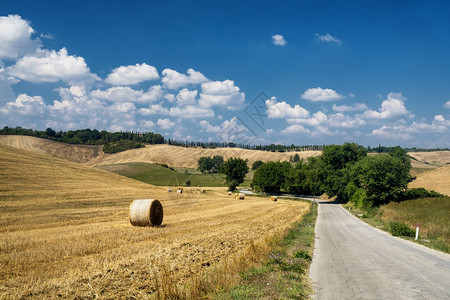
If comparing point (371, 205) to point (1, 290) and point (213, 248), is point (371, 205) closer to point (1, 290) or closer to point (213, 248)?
point (213, 248)

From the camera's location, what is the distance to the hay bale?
21.0 metres

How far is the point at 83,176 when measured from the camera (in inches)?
1524

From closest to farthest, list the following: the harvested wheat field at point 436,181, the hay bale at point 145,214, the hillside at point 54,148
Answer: the hay bale at point 145,214, the harvested wheat field at point 436,181, the hillside at point 54,148

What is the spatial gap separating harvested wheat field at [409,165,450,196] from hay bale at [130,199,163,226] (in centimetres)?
6152

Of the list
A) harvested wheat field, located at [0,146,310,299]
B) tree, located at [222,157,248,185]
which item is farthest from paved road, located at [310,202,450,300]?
tree, located at [222,157,248,185]

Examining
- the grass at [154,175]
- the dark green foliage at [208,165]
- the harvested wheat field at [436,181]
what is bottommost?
the grass at [154,175]

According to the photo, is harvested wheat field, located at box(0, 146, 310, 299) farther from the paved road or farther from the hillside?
the hillside

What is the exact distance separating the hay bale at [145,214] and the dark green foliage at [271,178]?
7695 cm

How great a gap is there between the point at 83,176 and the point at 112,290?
33873 millimetres

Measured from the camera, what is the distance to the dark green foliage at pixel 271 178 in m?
97.2

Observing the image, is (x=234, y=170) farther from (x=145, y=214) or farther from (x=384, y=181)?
(x=145, y=214)

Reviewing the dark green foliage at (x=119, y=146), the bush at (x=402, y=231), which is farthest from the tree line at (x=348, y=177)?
the dark green foliage at (x=119, y=146)

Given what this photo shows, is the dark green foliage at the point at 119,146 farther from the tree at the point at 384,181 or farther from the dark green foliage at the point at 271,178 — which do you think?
the tree at the point at 384,181

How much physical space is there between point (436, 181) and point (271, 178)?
42203 millimetres
